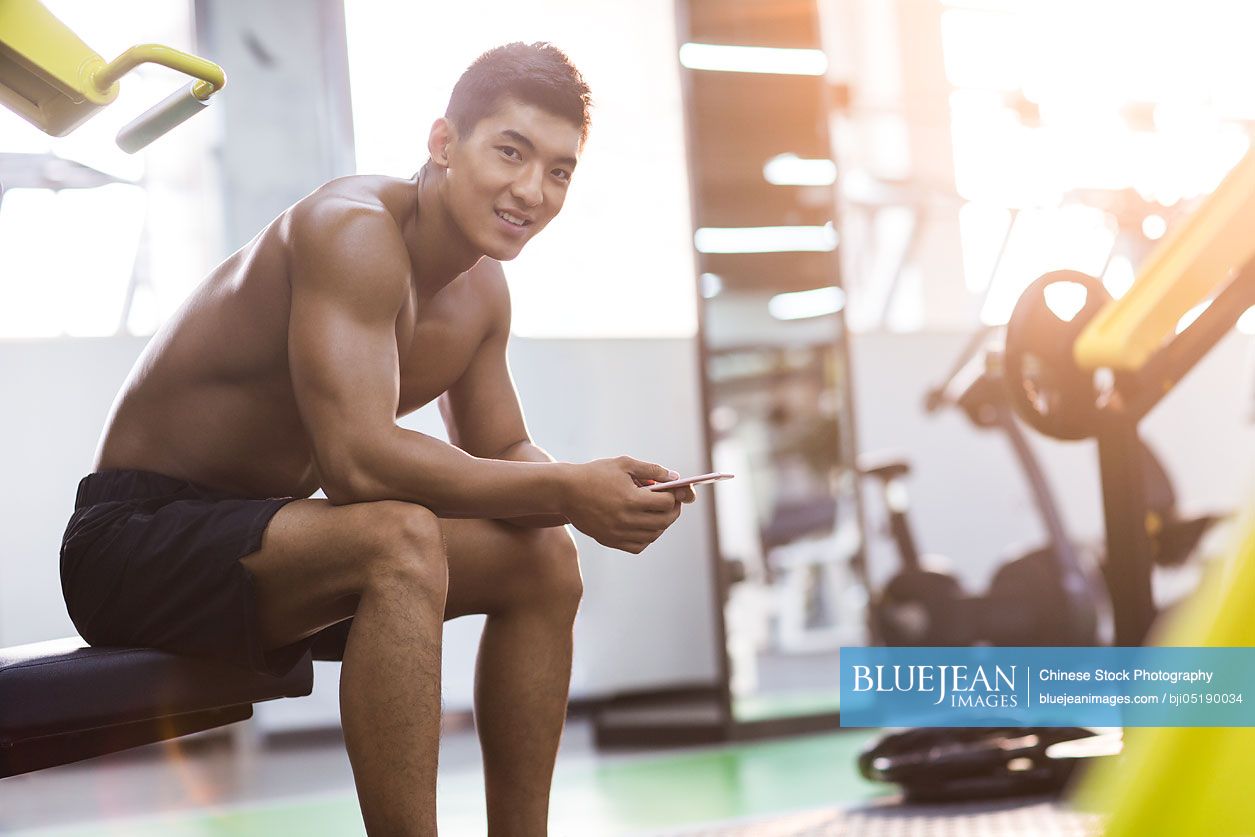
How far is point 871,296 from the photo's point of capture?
4453mm

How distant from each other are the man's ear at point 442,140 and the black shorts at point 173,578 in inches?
20.0

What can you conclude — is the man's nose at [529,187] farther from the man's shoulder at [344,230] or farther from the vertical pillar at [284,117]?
the vertical pillar at [284,117]

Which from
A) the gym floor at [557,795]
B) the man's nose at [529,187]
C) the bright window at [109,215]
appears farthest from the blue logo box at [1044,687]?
the bright window at [109,215]

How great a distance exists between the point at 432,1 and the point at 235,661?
8.45 ft

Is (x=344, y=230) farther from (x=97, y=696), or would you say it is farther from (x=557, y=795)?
(x=557, y=795)

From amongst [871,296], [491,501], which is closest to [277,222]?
[491,501]

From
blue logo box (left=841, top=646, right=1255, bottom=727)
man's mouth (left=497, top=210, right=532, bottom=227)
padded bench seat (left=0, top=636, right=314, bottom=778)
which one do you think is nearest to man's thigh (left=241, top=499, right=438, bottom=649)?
padded bench seat (left=0, top=636, right=314, bottom=778)

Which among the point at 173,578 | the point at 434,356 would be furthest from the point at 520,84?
the point at 173,578

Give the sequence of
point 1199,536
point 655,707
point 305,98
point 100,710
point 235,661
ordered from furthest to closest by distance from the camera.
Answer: point 655,707, point 305,98, point 1199,536, point 235,661, point 100,710

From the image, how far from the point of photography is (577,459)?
143 inches

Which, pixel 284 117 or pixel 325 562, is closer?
pixel 325 562

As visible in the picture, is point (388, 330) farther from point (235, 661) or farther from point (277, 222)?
point (235, 661)

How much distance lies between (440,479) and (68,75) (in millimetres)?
609

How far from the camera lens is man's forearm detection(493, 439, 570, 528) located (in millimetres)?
1567
